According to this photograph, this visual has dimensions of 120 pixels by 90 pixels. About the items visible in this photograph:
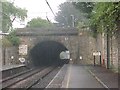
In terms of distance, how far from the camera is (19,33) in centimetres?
6331

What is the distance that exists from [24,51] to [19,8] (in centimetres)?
3022

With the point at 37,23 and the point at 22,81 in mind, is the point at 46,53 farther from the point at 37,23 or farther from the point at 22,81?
the point at 22,81

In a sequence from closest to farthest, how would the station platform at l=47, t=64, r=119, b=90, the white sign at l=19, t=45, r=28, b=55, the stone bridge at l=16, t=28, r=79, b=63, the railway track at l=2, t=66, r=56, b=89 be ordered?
the station platform at l=47, t=64, r=119, b=90
the railway track at l=2, t=66, r=56, b=89
the white sign at l=19, t=45, r=28, b=55
the stone bridge at l=16, t=28, r=79, b=63

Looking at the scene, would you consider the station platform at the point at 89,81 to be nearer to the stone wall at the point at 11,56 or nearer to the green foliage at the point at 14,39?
the stone wall at the point at 11,56

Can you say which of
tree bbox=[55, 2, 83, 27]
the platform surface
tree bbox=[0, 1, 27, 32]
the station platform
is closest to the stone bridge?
tree bbox=[0, 1, 27, 32]

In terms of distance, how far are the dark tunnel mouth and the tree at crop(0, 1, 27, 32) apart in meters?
7.14

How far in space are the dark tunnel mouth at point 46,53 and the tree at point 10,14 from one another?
23.4 feet

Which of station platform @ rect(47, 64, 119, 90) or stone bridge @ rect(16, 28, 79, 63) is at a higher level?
Answer: stone bridge @ rect(16, 28, 79, 63)

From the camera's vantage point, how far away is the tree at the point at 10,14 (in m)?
76.3

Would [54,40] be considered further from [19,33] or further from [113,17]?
[113,17]

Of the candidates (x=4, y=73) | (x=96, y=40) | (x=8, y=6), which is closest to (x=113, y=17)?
(x=4, y=73)

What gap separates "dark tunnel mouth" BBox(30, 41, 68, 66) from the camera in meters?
73.0

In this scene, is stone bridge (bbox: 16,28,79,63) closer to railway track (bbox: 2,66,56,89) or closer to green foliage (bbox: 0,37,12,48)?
green foliage (bbox: 0,37,12,48)

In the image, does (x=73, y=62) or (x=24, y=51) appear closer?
(x=24, y=51)
